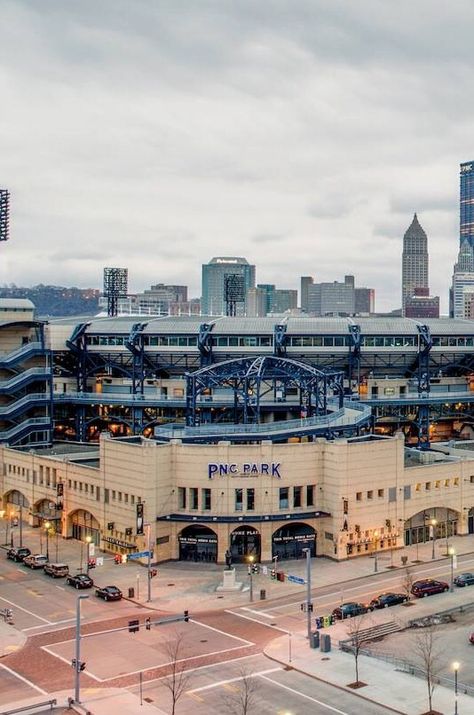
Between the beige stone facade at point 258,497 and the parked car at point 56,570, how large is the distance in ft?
27.6

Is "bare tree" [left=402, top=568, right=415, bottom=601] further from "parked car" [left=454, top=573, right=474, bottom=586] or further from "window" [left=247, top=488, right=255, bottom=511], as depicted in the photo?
"window" [left=247, top=488, right=255, bottom=511]

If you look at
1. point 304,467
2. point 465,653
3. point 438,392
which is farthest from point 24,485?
point 438,392

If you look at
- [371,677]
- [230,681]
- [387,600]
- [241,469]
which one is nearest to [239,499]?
[241,469]

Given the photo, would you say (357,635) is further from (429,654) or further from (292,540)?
(292,540)

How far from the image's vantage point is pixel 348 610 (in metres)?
Answer: 75.2

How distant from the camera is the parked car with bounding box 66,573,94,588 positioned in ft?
278

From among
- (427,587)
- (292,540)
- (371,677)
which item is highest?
(292,540)

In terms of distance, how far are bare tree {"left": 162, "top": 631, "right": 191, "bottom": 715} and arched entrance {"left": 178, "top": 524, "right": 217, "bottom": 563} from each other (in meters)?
22.3

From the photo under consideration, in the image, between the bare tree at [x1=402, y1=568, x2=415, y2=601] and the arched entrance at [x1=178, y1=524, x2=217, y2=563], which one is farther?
the arched entrance at [x1=178, y1=524, x2=217, y2=563]

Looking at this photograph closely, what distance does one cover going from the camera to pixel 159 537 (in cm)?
9419

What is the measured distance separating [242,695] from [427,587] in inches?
1134

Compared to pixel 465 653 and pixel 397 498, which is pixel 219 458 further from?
pixel 465 653

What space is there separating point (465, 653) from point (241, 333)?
9518cm

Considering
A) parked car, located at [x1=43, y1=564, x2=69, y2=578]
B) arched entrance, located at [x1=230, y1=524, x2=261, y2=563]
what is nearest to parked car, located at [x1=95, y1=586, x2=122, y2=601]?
parked car, located at [x1=43, y1=564, x2=69, y2=578]
